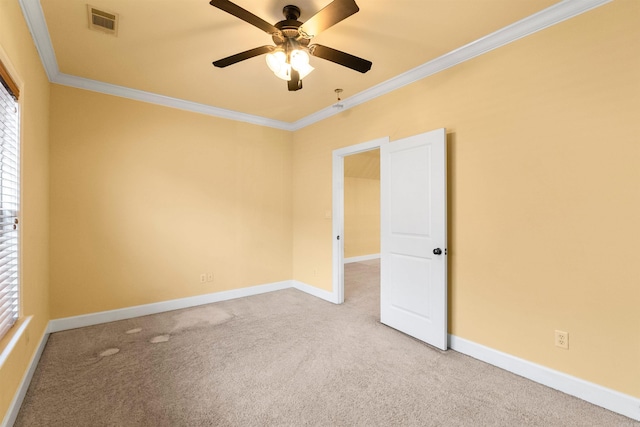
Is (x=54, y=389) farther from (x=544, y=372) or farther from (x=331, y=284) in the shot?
(x=544, y=372)

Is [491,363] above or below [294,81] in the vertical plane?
below

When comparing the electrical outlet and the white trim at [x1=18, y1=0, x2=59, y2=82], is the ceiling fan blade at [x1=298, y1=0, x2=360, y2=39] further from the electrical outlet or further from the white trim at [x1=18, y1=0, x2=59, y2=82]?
the electrical outlet

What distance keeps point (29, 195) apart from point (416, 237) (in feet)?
11.2

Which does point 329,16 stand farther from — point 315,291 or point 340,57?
point 315,291

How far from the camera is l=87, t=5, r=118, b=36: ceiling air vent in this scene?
2.15 m

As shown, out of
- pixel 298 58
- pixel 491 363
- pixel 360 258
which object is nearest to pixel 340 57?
pixel 298 58

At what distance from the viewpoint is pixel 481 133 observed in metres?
2.58

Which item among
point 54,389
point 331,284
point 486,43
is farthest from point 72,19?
point 331,284

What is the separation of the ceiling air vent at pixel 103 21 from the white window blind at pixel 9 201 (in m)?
0.79

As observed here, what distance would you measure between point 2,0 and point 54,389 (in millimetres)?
2575

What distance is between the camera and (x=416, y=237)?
2.96 meters

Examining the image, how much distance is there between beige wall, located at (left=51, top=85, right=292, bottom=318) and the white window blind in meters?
1.37

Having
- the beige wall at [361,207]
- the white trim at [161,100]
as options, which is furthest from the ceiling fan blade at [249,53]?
the beige wall at [361,207]

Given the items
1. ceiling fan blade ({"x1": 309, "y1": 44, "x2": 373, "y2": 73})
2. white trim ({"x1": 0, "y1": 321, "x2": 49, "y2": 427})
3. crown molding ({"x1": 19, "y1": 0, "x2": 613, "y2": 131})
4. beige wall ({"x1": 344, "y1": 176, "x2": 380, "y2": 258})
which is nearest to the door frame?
crown molding ({"x1": 19, "y1": 0, "x2": 613, "y2": 131})
